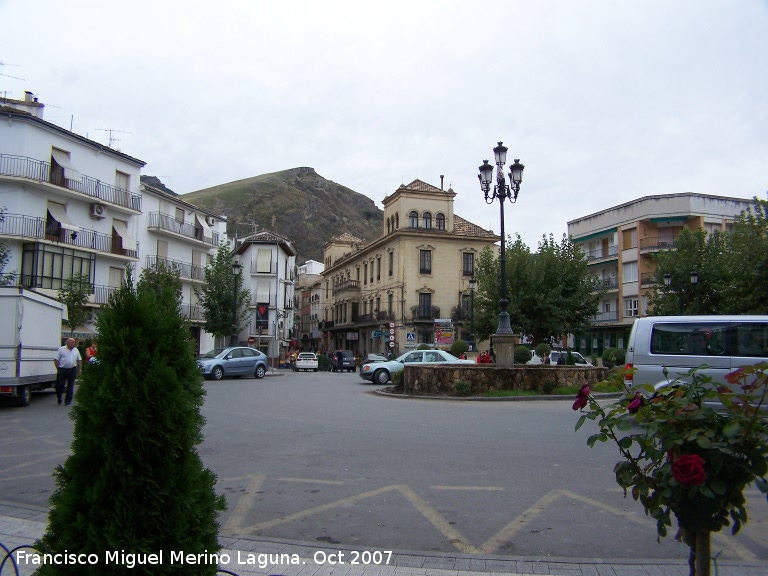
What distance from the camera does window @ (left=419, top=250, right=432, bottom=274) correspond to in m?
54.1

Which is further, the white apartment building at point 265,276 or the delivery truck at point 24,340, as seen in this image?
the white apartment building at point 265,276

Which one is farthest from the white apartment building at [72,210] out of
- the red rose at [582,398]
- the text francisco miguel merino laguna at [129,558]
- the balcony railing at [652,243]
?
the balcony railing at [652,243]

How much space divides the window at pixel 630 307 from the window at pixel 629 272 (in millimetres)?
1625

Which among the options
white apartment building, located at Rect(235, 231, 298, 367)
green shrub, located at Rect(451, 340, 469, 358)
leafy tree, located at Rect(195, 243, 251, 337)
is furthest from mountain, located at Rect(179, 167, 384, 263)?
green shrub, located at Rect(451, 340, 469, 358)

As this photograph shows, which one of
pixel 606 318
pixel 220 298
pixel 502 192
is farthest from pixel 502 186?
pixel 606 318

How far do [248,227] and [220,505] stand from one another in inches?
5397

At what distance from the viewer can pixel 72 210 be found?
37875 millimetres

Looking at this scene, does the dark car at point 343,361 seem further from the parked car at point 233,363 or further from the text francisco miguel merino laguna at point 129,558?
the text francisco miguel merino laguna at point 129,558

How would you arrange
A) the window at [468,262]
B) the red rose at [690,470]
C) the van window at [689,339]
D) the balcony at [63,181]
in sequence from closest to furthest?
1. the red rose at [690,470]
2. the van window at [689,339]
3. the balcony at [63,181]
4. the window at [468,262]

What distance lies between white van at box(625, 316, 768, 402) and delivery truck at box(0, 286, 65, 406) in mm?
13801

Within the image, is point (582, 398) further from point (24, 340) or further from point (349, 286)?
point (349, 286)

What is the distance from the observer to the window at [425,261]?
177 feet

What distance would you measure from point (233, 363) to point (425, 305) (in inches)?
1070

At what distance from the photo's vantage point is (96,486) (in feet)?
9.05
